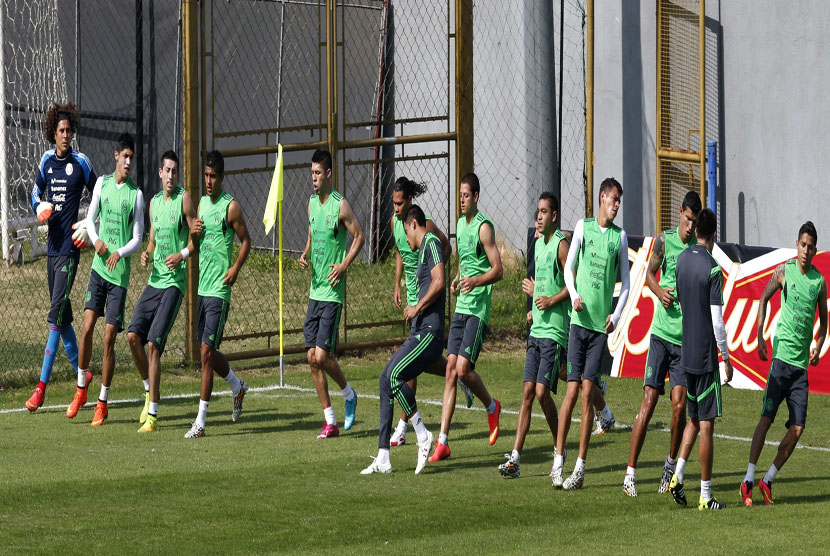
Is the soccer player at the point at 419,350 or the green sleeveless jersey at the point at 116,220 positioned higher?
the green sleeveless jersey at the point at 116,220

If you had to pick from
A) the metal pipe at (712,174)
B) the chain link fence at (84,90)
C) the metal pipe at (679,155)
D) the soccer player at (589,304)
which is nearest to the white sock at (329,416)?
the soccer player at (589,304)

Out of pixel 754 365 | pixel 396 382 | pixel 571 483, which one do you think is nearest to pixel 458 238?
pixel 396 382

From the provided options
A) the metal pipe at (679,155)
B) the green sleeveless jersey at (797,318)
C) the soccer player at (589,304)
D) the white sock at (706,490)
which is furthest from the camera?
the metal pipe at (679,155)

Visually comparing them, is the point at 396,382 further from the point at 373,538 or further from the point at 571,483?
the point at 373,538

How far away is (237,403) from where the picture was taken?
476 inches

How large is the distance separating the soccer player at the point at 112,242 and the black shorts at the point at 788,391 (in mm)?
5880

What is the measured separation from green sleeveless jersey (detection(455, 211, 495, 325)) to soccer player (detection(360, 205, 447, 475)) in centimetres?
66

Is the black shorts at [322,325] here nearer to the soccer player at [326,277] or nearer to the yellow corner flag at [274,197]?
the soccer player at [326,277]

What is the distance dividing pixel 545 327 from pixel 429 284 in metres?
0.93

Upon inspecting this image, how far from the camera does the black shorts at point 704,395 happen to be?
8703mm

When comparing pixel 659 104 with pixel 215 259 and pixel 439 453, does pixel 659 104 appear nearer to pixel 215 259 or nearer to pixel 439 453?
pixel 215 259

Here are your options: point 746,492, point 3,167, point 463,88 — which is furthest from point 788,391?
point 3,167

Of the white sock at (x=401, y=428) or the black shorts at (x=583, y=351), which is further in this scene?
the white sock at (x=401, y=428)

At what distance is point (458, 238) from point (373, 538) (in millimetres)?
3766
